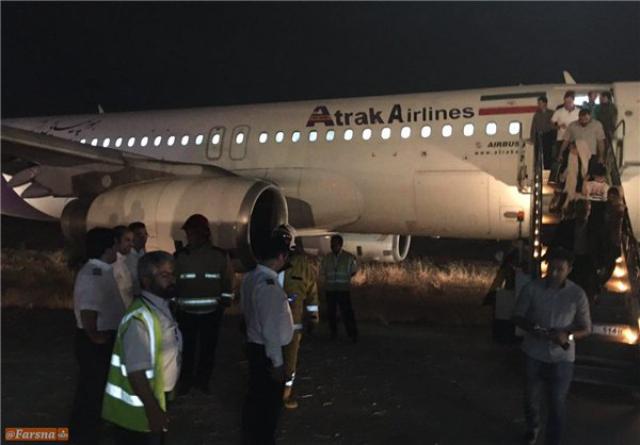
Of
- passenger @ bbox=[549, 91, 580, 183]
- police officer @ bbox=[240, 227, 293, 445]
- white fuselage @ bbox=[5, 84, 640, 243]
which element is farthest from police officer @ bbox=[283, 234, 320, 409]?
white fuselage @ bbox=[5, 84, 640, 243]

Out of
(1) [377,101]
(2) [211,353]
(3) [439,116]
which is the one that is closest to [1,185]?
(1) [377,101]

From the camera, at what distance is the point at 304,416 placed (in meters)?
6.47

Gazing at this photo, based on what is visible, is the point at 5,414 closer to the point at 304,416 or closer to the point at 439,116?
the point at 304,416

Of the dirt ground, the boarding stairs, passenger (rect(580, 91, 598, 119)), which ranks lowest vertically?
the dirt ground

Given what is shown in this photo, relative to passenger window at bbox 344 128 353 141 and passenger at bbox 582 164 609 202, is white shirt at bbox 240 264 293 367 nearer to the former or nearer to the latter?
passenger at bbox 582 164 609 202

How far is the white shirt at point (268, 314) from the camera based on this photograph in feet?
15.5

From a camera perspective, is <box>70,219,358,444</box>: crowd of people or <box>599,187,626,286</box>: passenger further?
<box>599,187,626,286</box>: passenger

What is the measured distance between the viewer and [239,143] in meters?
14.5

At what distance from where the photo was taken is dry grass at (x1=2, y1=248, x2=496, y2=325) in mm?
12609

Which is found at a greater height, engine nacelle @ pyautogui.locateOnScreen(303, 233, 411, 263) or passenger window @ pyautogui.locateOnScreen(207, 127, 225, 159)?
passenger window @ pyautogui.locateOnScreen(207, 127, 225, 159)

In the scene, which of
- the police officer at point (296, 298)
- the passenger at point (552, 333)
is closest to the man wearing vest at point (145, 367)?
the police officer at point (296, 298)

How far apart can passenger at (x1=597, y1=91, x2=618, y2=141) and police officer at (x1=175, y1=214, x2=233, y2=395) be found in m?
6.73

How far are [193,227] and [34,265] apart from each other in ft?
46.3

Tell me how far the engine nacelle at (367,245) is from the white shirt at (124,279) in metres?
9.39
